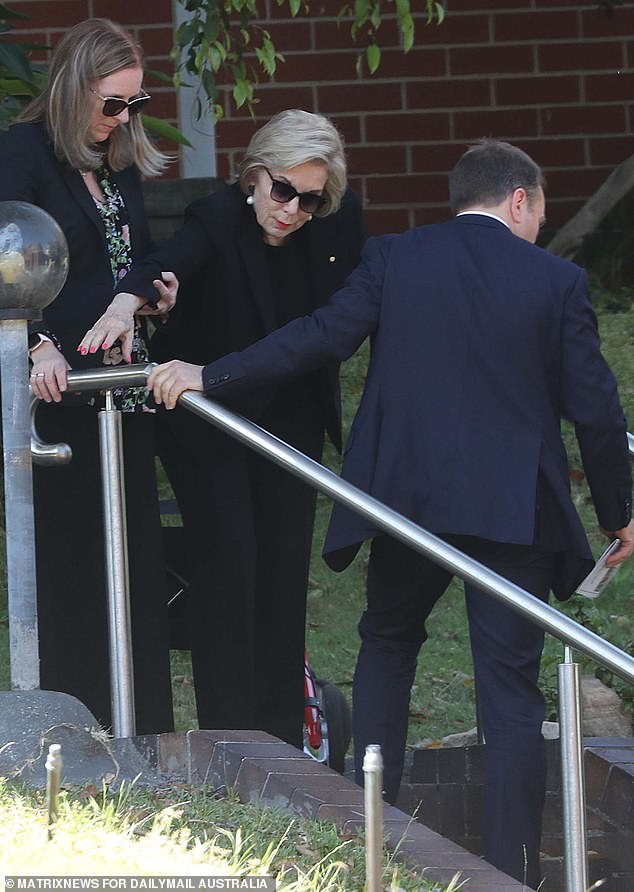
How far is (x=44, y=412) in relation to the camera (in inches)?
147

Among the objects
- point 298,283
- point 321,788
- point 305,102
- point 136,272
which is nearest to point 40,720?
Answer: point 321,788

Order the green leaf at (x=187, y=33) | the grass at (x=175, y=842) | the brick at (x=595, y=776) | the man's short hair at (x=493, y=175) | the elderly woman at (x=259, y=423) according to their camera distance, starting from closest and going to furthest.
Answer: the grass at (x=175, y=842) → the man's short hair at (x=493, y=175) → the elderly woman at (x=259, y=423) → the brick at (x=595, y=776) → the green leaf at (x=187, y=33)

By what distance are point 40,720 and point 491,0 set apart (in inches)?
263

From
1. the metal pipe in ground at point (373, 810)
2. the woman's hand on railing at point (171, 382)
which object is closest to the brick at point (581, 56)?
the woman's hand on railing at point (171, 382)

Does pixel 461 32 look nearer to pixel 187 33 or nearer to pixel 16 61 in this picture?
pixel 187 33

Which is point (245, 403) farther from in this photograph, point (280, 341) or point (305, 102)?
point (305, 102)

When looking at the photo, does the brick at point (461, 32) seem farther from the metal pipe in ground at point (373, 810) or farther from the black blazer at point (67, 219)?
the metal pipe in ground at point (373, 810)

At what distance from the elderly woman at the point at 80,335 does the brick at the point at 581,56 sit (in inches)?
220

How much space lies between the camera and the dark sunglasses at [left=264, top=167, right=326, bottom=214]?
3801 mm

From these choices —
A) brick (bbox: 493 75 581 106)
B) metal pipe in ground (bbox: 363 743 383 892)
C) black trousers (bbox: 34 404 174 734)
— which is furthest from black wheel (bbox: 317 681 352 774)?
brick (bbox: 493 75 581 106)

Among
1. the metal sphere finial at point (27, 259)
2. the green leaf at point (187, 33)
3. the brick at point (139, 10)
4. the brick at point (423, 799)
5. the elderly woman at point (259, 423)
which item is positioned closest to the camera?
the metal sphere finial at point (27, 259)

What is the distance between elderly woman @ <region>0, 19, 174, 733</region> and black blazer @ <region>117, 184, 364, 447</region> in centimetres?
14

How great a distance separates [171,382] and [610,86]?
624 cm

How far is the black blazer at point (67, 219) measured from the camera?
3.70 meters
